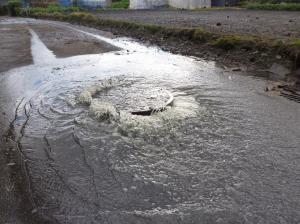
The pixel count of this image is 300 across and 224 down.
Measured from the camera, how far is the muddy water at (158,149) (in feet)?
15.7

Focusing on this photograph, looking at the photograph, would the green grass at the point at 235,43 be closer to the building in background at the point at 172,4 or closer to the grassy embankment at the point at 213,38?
the grassy embankment at the point at 213,38

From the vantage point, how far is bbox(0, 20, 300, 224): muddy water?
4.78 meters

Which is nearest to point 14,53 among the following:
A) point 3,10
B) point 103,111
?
point 103,111

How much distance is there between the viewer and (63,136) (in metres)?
7.08

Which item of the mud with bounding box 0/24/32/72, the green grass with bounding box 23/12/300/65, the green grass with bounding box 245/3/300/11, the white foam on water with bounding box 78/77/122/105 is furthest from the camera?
the green grass with bounding box 245/3/300/11

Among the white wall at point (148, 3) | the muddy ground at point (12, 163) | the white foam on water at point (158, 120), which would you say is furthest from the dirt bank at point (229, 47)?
the white wall at point (148, 3)

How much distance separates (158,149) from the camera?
21.0 feet

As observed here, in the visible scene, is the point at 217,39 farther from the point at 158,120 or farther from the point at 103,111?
the point at 158,120

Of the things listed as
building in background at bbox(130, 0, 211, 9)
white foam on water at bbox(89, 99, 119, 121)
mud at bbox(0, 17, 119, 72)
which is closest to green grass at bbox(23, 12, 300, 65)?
mud at bbox(0, 17, 119, 72)

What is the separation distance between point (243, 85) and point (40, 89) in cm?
568

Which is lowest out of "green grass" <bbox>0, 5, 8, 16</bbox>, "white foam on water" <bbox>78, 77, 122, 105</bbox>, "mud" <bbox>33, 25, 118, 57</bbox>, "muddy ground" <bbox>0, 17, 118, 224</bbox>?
"green grass" <bbox>0, 5, 8, 16</bbox>

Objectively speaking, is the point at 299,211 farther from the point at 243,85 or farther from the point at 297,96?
the point at 243,85

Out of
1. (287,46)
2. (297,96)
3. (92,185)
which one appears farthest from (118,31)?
(92,185)

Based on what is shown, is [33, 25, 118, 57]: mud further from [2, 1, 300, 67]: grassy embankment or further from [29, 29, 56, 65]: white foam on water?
[2, 1, 300, 67]: grassy embankment
